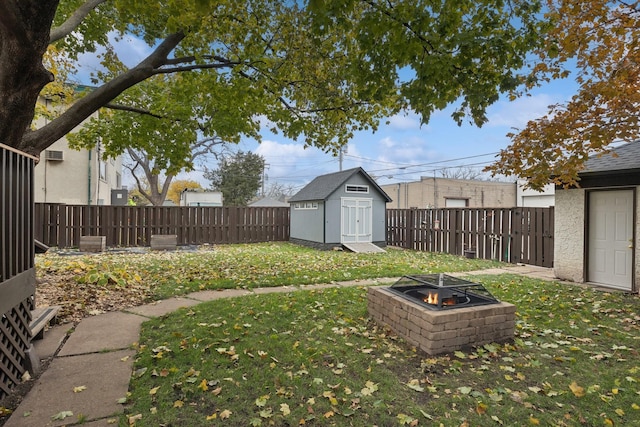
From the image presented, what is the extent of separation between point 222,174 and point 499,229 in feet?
101

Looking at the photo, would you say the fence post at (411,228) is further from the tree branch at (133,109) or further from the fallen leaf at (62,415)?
the fallen leaf at (62,415)

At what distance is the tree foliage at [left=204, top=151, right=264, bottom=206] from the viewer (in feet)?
118

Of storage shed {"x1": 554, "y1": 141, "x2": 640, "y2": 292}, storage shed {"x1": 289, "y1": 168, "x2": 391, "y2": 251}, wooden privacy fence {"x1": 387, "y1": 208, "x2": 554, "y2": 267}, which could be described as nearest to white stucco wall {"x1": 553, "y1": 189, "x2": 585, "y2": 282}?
storage shed {"x1": 554, "y1": 141, "x2": 640, "y2": 292}

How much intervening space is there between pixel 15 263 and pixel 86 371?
1.15 meters

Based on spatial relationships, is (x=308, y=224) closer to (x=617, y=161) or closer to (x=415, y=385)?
(x=617, y=161)

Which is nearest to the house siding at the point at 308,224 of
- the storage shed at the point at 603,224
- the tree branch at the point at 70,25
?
the storage shed at the point at 603,224

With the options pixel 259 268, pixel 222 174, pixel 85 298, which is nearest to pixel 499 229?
pixel 259 268

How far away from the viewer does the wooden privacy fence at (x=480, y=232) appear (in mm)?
9977

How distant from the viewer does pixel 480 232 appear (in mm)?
11992

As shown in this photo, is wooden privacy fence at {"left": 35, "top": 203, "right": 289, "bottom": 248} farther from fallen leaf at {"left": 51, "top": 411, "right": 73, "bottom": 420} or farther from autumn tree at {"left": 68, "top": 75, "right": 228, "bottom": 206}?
fallen leaf at {"left": 51, "top": 411, "right": 73, "bottom": 420}

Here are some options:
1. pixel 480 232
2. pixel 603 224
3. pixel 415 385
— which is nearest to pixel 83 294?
pixel 415 385

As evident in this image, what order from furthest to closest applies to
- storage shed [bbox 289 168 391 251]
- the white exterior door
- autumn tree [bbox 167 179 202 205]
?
autumn tree [bbox 167 179 202 205], storage shed [bbox 289 168 391 251], the white exterior door

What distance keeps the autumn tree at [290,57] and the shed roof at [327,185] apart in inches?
215

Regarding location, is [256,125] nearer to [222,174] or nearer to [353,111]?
[353,111]
